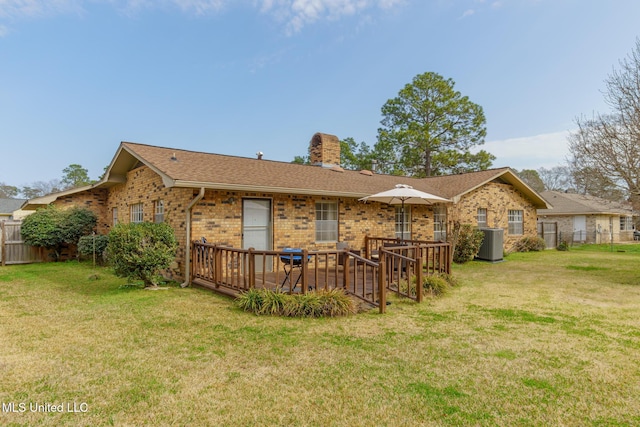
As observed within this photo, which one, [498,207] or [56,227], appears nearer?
[56,227]

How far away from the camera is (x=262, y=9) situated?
13.1 meters

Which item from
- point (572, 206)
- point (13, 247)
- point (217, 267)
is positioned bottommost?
point (217, 267)

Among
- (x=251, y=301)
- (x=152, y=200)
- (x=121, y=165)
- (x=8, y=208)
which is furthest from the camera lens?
(x=8, y=208)

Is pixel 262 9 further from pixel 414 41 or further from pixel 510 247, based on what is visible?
pixel 510 247

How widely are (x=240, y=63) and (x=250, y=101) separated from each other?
295 centimetres

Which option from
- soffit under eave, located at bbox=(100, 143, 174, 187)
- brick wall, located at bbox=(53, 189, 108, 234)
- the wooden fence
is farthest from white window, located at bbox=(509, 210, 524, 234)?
the wooden fence

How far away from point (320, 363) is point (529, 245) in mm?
17300

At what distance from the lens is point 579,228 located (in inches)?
1034

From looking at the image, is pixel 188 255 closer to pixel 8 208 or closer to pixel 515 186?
pixel 515 186

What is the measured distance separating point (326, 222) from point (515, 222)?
456 inches

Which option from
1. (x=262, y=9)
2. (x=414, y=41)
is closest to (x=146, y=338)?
(x=262, y=9)

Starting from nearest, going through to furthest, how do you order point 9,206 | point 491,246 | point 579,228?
point 491,246
point 579,228
point 9,206

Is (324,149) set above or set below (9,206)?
above

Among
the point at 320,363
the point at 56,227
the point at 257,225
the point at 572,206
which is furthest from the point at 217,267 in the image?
the point at 572,206
